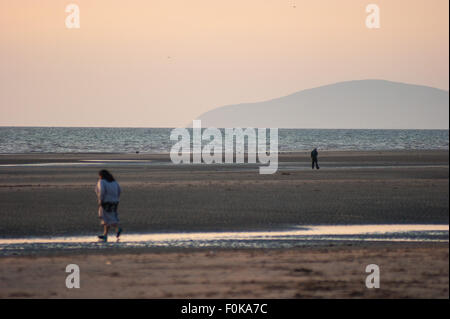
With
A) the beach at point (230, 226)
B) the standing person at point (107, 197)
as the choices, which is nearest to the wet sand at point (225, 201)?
the beach at point (230, 226)

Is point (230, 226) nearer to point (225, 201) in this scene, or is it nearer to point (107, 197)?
point (107, 197)

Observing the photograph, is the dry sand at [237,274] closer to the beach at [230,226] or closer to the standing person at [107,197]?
the beach at [230,226]

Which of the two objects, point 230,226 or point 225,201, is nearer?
point 230,226

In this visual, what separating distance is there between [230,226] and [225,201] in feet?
20.9

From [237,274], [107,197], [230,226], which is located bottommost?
[230,226]

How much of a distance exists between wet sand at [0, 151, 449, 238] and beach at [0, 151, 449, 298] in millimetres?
44

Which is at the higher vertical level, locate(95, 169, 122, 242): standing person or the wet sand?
locate(95, 169, 122, 242): standing person

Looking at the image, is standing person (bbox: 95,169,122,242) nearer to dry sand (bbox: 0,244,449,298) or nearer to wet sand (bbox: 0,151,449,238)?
wet sand (bbox: 0,151,449,238)

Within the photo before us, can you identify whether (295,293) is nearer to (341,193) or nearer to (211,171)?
(341,193)

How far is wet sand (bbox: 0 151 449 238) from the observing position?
800 inches

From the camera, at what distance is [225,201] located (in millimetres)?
26125

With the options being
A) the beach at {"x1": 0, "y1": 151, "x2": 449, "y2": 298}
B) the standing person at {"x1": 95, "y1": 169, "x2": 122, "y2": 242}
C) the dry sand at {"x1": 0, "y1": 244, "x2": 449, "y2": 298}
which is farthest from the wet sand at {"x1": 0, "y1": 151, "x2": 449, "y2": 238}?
the dry sand at {"x1": 0, "y1": 244, "x2": 449, "y2": 298}

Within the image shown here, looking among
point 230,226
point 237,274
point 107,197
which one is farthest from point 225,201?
point 237,274
